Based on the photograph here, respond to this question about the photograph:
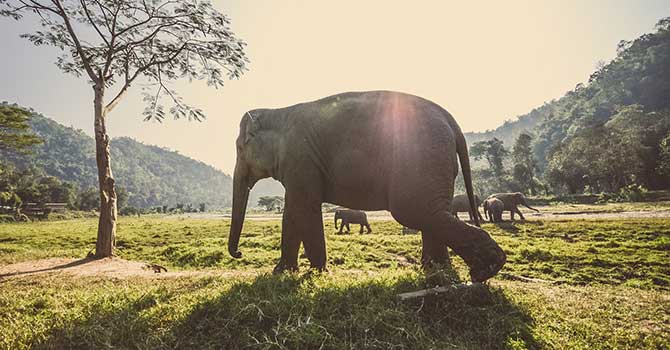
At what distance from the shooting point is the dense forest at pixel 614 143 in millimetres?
46344

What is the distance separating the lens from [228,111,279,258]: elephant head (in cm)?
619

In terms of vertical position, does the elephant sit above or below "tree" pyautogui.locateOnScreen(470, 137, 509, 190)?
below

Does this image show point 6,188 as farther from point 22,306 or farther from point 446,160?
point 446,160

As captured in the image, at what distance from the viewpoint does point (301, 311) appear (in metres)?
3.05

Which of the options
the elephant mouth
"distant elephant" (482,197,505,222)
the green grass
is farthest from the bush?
the elephant mouth

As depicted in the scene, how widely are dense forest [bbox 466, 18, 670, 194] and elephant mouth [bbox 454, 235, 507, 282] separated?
46.1 meters

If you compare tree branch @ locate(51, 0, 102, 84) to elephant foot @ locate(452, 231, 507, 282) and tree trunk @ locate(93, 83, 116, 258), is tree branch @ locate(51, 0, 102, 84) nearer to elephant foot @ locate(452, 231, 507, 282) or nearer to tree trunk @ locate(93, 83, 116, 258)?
tree trunk @ locate(93, 83, 116, 258)

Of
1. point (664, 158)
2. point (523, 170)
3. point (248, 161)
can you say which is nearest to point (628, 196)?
point (664, 158)

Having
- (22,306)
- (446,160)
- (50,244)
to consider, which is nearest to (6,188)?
(50,244)

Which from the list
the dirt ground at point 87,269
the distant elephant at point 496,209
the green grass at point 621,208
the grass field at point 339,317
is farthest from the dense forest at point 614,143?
the dirt ground at point 87,269

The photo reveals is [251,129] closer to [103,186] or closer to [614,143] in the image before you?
[103,186]

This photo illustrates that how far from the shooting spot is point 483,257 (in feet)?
12.7

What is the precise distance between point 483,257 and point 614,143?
58672 mm

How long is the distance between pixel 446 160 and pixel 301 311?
2.52 metres
